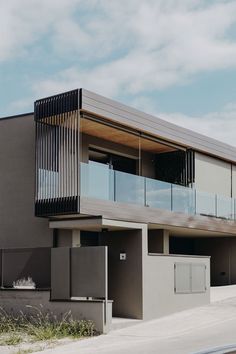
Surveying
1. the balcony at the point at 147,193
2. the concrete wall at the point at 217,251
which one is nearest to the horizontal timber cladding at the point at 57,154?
the balcony at the point at 147,193

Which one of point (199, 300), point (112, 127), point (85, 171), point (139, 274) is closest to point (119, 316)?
point (139, 274)

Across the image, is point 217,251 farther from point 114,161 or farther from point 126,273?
point 126,273

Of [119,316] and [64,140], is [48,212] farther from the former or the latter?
[119,316]

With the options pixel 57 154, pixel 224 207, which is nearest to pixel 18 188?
pixel 57 154

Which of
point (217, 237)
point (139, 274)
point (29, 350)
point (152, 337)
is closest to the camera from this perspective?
point (29, 350)

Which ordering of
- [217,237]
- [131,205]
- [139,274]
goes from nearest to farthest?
1. [139,274]
2. [131,205]
3. [217,237]

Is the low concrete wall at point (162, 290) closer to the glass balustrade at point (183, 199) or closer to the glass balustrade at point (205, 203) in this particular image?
the glass balustrade at point (183, 199)

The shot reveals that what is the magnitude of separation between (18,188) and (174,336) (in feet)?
29.1

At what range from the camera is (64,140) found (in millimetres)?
21328

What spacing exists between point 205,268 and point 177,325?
15.3 ft

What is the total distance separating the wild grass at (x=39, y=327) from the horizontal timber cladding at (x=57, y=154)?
3443 mm

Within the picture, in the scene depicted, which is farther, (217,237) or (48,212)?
(217,237)

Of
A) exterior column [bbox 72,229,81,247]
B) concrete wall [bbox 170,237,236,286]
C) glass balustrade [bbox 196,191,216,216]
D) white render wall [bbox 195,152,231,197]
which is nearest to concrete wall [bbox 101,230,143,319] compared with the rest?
exterior column [bbox 72,229,81,247]

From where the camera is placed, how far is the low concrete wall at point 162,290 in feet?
68.3
